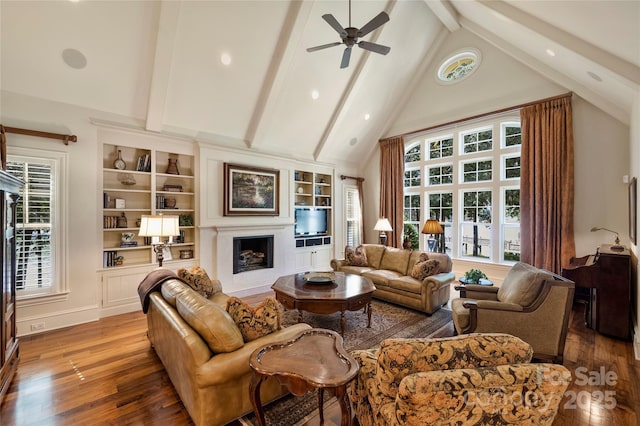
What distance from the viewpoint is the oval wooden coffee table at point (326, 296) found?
3207 millimetres

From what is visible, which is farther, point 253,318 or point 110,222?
point 110,222

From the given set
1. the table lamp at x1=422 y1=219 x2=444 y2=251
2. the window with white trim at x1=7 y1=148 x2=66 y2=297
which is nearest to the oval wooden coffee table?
the table lamp at x1=422 y1=219 x2=444 y2=251

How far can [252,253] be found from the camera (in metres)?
5.55

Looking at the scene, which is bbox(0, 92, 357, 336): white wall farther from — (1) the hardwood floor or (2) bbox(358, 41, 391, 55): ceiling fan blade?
(2) bbox(358, 41, 391, 55): ceiling fan blade

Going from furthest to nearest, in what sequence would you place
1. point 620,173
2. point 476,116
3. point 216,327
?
point 476,116 < point 620,173 < point 216,327

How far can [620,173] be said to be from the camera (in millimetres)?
4262

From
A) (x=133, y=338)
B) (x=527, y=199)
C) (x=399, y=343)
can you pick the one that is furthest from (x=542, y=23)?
(x=133, y=338)

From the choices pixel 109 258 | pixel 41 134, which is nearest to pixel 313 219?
pixel 109 258

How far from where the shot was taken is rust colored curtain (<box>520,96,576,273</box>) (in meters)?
4.55

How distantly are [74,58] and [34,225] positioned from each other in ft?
7.23

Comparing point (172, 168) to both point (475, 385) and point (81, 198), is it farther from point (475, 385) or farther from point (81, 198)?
point (475, 385)

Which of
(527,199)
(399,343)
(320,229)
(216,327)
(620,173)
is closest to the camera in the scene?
(399,343)

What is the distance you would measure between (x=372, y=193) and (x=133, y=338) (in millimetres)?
6166

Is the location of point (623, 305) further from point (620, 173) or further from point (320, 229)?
point (320, 229)
